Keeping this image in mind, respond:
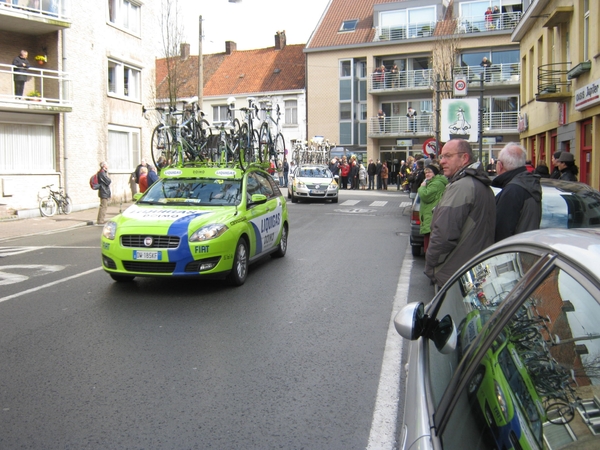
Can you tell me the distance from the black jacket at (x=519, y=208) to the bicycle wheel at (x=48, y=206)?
18757 mm

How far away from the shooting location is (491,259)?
104 inches

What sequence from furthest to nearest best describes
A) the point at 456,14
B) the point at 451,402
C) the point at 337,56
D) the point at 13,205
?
the point at 337,56
the point at 456,14
the point at 13,205
the point at 451,402

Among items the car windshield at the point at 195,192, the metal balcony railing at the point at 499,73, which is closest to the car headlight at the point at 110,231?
the car windshield at the point at 195,192

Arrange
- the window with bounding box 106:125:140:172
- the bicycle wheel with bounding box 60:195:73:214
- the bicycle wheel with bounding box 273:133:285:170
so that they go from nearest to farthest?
1. the bicycle wheel with bounding box 273:133:285:170
2. the bicycle wheel with bounding box 60:195:73:214
3. the window with bounding box 106:125:140:172

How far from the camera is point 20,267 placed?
1091 centimetres

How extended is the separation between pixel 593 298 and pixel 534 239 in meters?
0.60

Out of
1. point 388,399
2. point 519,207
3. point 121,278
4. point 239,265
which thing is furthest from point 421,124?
point 388,399

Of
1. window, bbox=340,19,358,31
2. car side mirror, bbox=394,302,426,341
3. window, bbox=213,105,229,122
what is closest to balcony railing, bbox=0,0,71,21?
car side mirror, bbox=394,302,426,341

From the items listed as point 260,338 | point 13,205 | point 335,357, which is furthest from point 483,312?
point 13,205

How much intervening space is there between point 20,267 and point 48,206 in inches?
453

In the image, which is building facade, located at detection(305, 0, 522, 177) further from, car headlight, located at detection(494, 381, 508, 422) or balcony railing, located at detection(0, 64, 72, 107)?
car headlight, located at detection(494, 381, 508, 422)

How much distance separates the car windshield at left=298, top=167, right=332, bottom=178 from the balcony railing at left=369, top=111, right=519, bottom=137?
2043 cm

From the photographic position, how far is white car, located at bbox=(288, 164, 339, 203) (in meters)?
27.5

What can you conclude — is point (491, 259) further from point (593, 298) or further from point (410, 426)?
point (593, 298)
